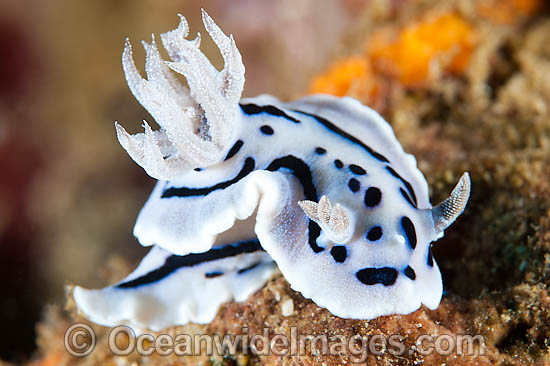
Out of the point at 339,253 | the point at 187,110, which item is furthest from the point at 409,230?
the point at 187,110

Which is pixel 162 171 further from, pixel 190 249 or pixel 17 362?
pixel 17 362

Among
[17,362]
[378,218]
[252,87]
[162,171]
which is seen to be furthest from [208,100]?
[252,87]

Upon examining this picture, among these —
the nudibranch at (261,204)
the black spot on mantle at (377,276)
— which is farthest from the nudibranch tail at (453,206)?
the black spot on mantle at (377,276)

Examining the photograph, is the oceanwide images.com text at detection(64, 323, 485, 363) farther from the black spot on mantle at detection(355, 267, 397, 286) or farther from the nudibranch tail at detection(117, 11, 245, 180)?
the nudibranch tail at detection(117, 11, 245, 180)

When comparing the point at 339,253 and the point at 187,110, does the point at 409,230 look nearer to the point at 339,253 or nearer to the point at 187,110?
the point at 339,253

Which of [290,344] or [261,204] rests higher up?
[261,204]

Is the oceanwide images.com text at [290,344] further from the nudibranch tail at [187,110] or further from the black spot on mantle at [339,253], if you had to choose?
the nudibranch tail at [187,110]

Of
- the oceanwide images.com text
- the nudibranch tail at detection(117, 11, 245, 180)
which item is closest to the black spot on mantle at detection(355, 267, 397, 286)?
the oceanwide images.com text

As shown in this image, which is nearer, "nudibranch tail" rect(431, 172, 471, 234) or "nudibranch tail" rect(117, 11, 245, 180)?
"nudibranch tail" rect(431, 172, 471, 234)
